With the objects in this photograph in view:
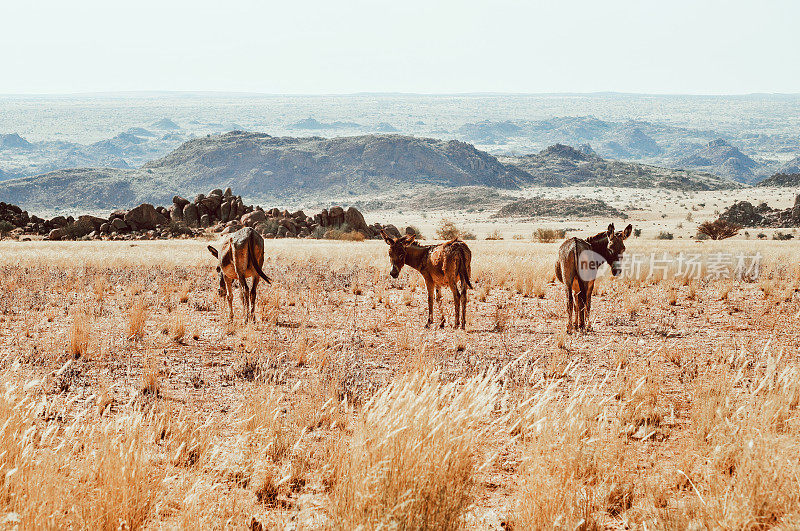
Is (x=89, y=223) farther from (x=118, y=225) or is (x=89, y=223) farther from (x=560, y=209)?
(x=560, y=209)

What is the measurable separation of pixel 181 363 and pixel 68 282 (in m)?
9.70

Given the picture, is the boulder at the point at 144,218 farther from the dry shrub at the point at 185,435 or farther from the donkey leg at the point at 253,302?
the dry shrub at the point at 185,435

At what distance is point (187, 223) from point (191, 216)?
3.02ft

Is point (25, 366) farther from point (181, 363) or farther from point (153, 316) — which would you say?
point (153, 316)

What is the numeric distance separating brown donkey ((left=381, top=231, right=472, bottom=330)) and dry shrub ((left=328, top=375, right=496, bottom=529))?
7049 millimetres

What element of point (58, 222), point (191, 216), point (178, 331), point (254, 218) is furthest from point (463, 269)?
point (58, 222)

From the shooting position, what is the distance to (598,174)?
15138 cm

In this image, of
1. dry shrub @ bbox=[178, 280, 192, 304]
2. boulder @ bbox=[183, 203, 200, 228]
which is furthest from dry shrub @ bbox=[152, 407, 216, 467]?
boulder @ bbox=[183, 203, 200, 228]

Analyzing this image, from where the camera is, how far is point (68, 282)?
17.0 metres

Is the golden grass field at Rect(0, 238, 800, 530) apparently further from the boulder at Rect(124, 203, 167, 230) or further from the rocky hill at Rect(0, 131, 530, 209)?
the rocky hill at Rect(0, 131, 530, 209)

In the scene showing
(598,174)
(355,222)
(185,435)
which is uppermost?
(185,435)

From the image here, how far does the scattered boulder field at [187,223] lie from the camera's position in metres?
44.3

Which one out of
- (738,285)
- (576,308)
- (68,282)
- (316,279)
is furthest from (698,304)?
(68,282)

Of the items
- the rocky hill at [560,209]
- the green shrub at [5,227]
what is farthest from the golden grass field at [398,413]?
the rocky hill at [560,209]
